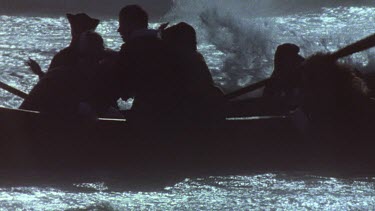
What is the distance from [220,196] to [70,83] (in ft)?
5.71

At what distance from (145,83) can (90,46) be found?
2.36 feet

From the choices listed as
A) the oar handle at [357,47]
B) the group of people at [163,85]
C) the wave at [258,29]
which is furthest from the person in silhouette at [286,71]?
the wave at [258,29]

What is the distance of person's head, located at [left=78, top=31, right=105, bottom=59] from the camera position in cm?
Result: 1162

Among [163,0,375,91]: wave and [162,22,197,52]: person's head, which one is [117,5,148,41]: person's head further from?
[163,0,375,91]: wave

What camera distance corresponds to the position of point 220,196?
10.4m

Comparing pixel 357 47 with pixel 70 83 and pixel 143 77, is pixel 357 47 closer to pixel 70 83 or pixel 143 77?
pixel 143 77

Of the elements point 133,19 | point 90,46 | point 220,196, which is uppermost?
point 133,19

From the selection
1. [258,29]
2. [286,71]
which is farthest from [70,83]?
[258,29]

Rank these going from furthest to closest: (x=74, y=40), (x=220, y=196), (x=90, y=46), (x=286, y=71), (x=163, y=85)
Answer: (x=286, y=71) → (x=74, y=40) → (x=90, y=46) → (x=163, y=85) → (x=220, y=196)

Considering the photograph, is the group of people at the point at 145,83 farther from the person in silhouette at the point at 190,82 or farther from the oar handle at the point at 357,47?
the oar handle at the point at 357,47

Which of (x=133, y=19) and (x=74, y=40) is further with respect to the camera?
(x=74, y=40)

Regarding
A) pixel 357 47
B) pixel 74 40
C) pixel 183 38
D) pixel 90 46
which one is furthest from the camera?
pixel 74 40

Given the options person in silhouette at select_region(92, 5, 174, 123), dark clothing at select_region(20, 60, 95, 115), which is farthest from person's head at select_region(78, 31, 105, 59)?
person in silhouette at select_region(92, 5, 174, 123)

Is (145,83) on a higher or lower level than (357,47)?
lower
